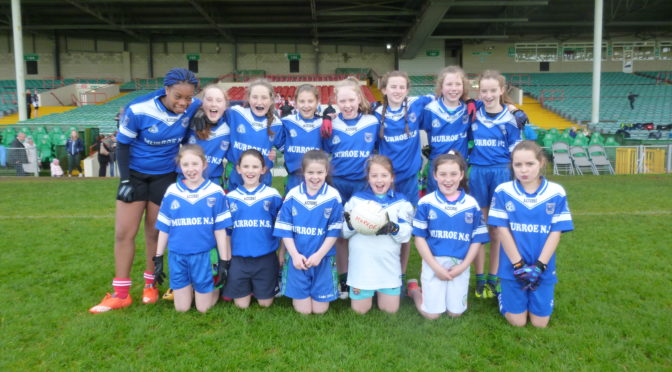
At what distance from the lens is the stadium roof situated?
2345cm

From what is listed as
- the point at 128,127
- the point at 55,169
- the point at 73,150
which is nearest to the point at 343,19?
the point at 73,150

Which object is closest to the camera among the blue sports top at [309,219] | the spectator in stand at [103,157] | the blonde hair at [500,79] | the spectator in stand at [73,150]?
the blue sports top at [309,219]

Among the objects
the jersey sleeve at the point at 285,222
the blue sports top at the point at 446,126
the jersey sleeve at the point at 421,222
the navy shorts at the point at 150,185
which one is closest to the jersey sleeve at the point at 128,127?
the navy shorts at the point at 150,185

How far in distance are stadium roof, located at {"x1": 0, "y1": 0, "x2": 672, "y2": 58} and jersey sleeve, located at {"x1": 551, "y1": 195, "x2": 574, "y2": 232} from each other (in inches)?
744

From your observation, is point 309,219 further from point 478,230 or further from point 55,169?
point 55,169

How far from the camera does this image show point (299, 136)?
410cm

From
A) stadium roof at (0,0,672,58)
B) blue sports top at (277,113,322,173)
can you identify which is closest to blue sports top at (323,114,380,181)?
blue sports top at (277,113,322,173)

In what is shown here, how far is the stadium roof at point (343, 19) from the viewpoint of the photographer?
2345 centimetres

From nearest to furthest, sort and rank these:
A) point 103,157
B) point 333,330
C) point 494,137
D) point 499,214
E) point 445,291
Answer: point 333,330 < point 499,214 < point 445,291 < point 494,137 < point 103,157

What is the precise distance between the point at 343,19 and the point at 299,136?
23391 millimetres

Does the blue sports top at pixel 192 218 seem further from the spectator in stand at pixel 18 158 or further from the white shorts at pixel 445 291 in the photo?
the spectator in stand at pixel 18 158

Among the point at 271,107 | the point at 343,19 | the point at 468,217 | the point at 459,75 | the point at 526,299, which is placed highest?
the point at 343,19

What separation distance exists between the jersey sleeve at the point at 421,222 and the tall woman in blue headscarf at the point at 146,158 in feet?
6.55

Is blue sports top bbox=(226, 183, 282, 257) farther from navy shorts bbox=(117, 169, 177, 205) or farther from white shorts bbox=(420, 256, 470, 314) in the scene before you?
white shorts bbox=(420, 256, 470, 314)
